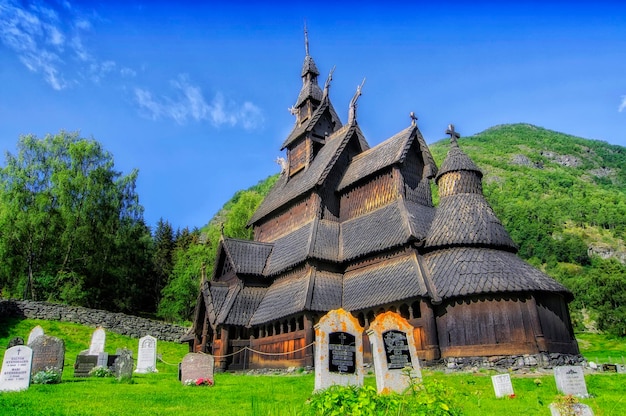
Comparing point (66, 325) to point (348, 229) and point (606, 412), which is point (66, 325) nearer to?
point (348, 229)

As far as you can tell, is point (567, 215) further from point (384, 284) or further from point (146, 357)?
point (146, 357)

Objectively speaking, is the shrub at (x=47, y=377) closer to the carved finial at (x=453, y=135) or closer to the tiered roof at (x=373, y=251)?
the tiered roof at (x=373, y=251)

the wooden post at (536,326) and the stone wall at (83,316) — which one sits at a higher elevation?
the stone wall at (83,316)

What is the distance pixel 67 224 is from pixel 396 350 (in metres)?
33.4

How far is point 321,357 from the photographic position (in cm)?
1132

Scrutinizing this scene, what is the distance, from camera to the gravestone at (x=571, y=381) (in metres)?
10.7

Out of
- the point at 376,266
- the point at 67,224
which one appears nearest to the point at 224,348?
the point at 376,266

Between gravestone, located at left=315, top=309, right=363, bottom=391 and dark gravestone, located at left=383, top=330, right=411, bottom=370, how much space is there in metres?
0.76

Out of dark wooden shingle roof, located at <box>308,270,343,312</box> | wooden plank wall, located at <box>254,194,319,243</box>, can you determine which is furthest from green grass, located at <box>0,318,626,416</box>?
wooden plank wall, located at <box>254,194,319,243</box>

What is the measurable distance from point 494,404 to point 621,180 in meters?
206

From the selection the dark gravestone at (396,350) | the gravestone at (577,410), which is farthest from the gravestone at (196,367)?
the gravestone at (577,410)

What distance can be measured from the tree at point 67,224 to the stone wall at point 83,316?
6563mm

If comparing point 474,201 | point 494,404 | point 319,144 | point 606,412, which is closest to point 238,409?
point 494,404

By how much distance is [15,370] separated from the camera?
11.8 metres
